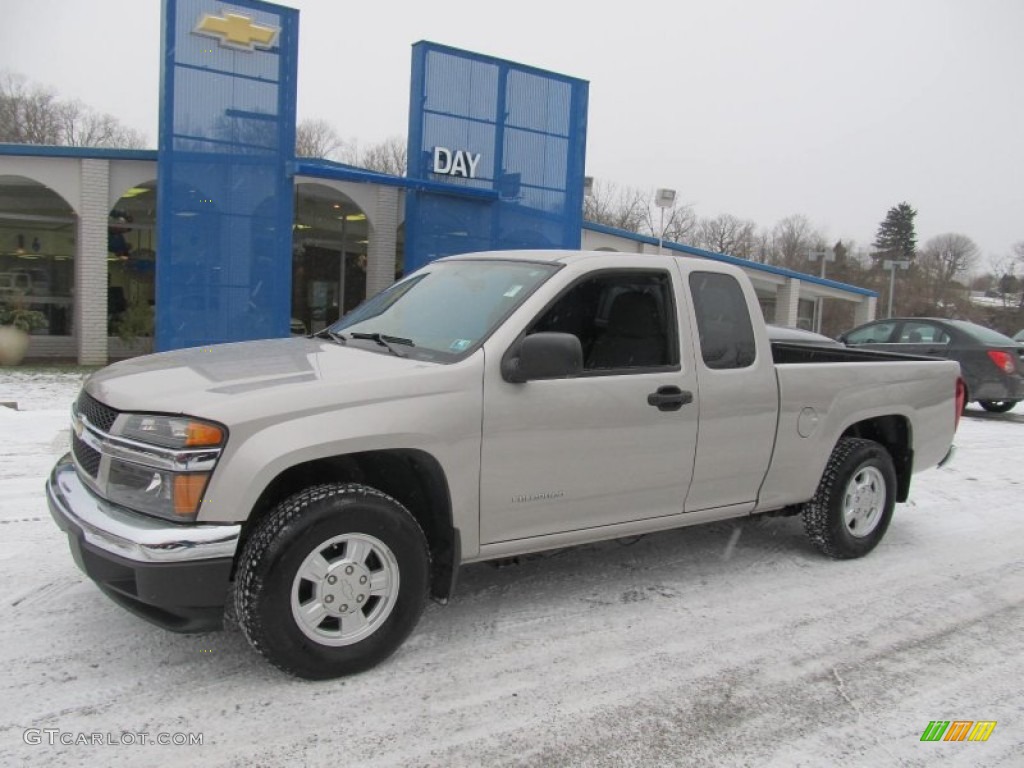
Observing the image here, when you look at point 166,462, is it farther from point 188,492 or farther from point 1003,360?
point 1003,360

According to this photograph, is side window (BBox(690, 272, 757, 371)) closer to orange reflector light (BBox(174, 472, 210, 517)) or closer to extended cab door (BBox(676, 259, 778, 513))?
extended cab door (BBox(676, 259, 778, 513))

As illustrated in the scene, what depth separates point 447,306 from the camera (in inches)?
169

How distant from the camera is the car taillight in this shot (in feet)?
41.1

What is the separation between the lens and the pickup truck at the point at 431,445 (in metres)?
3.16

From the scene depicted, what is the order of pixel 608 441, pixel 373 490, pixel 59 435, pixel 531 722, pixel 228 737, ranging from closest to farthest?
pixel 228 737 < pixel 531 722 < pixel 373 490 < pixel 608 441 < pixel 59 435

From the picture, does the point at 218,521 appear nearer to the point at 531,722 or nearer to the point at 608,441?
the point at 531,722

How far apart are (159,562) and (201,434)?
489 mm

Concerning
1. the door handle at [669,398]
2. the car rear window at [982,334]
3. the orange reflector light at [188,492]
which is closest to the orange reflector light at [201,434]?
the orange reflector light at [188,492]

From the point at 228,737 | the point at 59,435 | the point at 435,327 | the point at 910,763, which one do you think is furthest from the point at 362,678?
the point at 59,435

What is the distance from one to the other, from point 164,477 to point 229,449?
27 cm

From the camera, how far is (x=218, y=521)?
3.13 m

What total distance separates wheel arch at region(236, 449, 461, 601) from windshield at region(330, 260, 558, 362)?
509 mm

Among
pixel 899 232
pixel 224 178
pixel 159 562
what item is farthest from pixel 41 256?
pixel 899 232

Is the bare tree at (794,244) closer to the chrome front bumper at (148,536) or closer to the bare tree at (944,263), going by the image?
the bare tree at (944,263)
